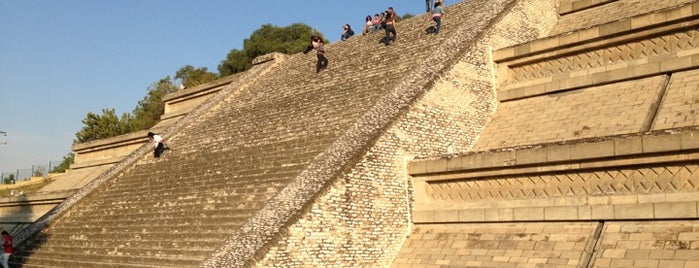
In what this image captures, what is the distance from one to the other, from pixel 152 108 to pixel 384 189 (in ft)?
101

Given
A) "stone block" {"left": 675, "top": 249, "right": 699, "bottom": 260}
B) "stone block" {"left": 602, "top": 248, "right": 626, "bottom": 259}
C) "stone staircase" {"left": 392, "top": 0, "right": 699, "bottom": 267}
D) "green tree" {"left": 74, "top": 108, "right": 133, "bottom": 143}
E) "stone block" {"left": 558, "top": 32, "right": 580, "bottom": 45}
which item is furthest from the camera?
"green tree" {"left": 74, "top": 108, "right": 133, "bottom": 143}

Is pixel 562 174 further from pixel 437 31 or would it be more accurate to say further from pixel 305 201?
pixel 437 31

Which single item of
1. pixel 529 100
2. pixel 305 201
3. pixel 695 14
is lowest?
pixel 305 201

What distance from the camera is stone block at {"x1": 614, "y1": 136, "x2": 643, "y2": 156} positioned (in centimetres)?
731

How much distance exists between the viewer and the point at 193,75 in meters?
39.6

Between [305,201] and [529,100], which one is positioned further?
[529,100]

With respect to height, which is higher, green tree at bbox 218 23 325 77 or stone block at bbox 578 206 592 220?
green tree at bbox 218 23 325 77

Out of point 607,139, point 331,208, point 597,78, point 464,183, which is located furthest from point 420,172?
point 597,78

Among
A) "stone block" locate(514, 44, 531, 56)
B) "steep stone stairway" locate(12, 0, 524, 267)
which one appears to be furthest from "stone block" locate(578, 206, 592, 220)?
"stone block" locate(514, 44, 531, 56)

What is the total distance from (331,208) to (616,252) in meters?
3.68

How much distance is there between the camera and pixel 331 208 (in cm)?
873

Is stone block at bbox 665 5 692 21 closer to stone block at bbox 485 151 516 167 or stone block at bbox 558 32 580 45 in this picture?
stone block at bbox 558 32 580 45

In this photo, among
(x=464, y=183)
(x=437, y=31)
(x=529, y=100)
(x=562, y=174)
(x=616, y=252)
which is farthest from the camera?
(x=437, y=31)

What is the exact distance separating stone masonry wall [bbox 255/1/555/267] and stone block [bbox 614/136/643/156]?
10.6 ft
